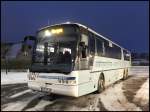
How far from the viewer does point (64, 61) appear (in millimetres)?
10586

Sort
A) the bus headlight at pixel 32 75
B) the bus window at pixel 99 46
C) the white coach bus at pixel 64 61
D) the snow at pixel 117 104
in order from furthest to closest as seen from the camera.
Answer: the bus window at pixel 99 46
the bus headlight at pixel 32 75
the white coach bus at pixel 64 61
the snow at pixel 117 104

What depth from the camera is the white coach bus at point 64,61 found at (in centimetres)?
1036

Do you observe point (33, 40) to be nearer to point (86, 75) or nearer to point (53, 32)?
point (53, 32)

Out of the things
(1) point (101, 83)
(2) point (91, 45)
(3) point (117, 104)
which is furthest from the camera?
(1) point (101, 83)

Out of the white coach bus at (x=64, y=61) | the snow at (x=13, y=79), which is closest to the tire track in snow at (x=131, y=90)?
the white coach bus at (x=64, y=61)

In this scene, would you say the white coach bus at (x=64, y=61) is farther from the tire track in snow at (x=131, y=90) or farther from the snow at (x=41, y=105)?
the tire track in snow at (x=131, y=90)

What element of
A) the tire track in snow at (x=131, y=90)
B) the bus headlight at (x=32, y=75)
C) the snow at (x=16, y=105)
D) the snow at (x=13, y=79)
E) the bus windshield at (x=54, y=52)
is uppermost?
the bus windshield at (x=54, y=52)

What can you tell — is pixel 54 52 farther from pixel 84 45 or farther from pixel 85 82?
pixel 85 82

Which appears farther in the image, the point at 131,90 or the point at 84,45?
the point at 131,90

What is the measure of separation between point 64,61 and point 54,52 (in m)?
0.77

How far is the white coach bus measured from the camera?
10359mm

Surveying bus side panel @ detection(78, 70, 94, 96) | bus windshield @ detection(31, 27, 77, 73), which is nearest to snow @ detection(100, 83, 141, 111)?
bus side panel @ detection(78, 70, 94, 96)

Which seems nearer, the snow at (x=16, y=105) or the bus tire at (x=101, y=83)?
the snow at (x=16, y=105)

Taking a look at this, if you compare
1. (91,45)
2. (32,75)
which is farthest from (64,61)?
(91,45)
